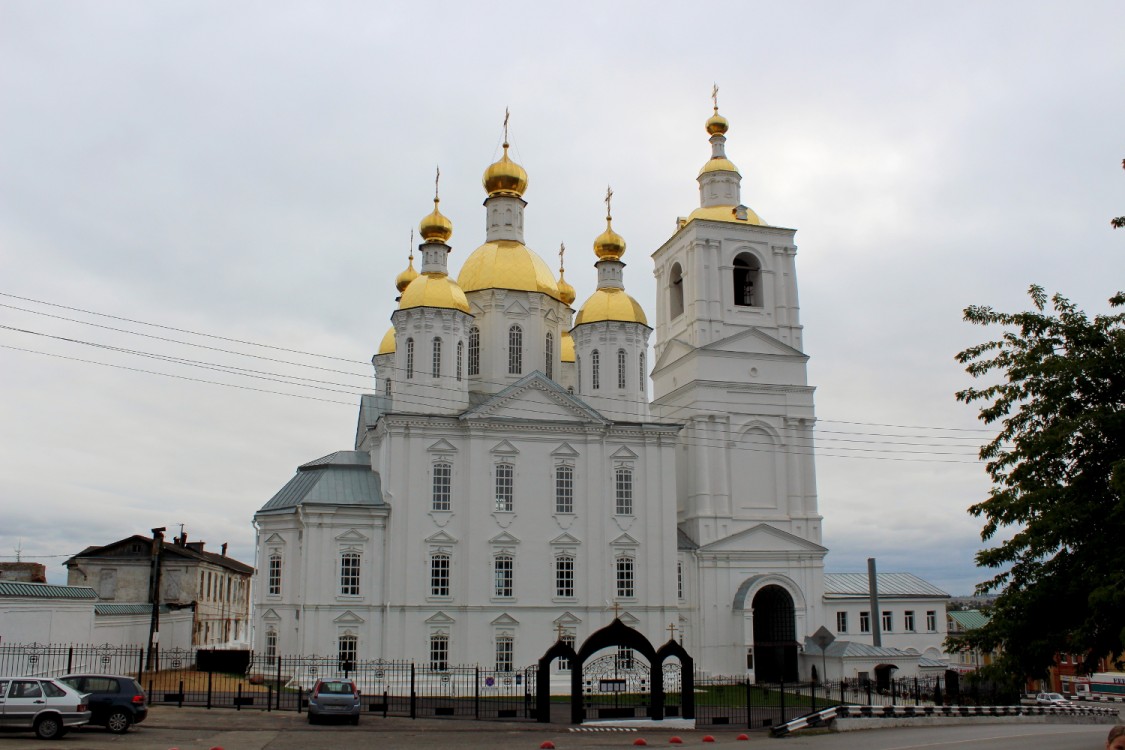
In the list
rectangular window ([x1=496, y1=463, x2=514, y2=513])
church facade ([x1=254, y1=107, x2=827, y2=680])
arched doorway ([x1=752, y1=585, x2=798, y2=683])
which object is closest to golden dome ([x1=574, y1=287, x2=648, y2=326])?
church facade ([x1=254, y1=107, x2=827, y2=680])

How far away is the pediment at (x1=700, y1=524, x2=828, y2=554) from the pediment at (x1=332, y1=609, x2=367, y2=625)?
43.4 ft

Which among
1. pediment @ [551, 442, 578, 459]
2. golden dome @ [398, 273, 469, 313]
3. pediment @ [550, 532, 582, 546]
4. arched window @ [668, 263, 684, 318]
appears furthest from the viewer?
arched window @ [668, 263, 684, 318]

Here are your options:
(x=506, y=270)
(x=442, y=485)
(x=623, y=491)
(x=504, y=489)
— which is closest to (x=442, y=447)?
(x=442, y=485)

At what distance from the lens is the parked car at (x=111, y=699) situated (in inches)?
795

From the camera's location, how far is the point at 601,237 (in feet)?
143

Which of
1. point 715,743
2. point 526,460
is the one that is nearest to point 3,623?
point 526,460

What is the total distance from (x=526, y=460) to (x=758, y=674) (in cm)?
1259

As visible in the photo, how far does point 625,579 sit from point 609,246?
1434 cm

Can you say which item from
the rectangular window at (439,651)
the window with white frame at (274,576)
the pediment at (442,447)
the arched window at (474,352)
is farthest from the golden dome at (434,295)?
the rectangular window at (439,651)

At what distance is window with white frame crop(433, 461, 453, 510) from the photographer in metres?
35.9

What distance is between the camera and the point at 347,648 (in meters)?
34.1

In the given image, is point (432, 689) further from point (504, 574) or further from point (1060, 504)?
point (1060, 504)

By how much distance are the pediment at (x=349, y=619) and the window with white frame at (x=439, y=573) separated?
2679mm

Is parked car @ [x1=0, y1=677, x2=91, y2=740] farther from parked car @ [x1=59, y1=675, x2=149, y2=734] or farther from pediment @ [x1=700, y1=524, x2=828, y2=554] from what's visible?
pediment @ [x1=700, y1=524, x2=828, y2=554]
